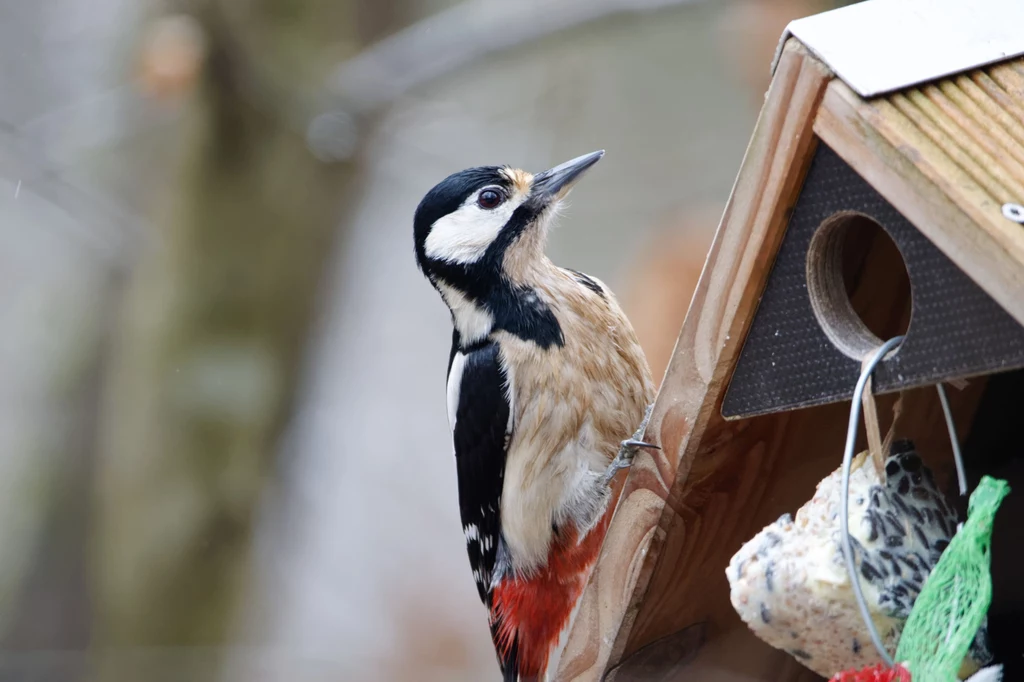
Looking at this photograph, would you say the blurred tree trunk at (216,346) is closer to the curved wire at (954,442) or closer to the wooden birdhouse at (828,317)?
the wooden birdhouse at (828,317)

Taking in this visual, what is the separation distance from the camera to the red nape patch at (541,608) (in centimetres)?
253

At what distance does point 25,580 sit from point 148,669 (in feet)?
3.65

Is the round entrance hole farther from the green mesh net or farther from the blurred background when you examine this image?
the blurred background

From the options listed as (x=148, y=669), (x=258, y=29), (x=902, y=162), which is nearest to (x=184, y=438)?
(x=148, y=669)

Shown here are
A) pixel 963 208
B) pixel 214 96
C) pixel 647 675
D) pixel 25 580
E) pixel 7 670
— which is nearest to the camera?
pixel 963 208

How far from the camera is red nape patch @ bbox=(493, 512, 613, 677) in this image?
2.53m

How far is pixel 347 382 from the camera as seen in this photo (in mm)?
5672

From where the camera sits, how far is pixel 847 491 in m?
1.34

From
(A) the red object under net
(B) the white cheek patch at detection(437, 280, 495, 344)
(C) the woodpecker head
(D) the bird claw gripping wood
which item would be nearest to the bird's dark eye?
(C) the woodpecker head

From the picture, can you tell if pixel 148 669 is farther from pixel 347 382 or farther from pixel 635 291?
pixel 635 291

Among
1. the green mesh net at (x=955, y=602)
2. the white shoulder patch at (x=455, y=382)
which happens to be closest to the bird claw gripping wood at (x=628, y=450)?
the white shoulder patch at (x=455, y=382)

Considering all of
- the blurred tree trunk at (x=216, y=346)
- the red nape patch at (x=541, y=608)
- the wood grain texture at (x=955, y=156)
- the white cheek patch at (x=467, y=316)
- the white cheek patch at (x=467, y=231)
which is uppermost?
the wood grain texture at (x=955, y=156)

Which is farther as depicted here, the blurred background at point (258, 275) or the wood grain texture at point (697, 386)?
the blurred background at point (258, 275)

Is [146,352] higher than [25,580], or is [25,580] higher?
[146,352]
